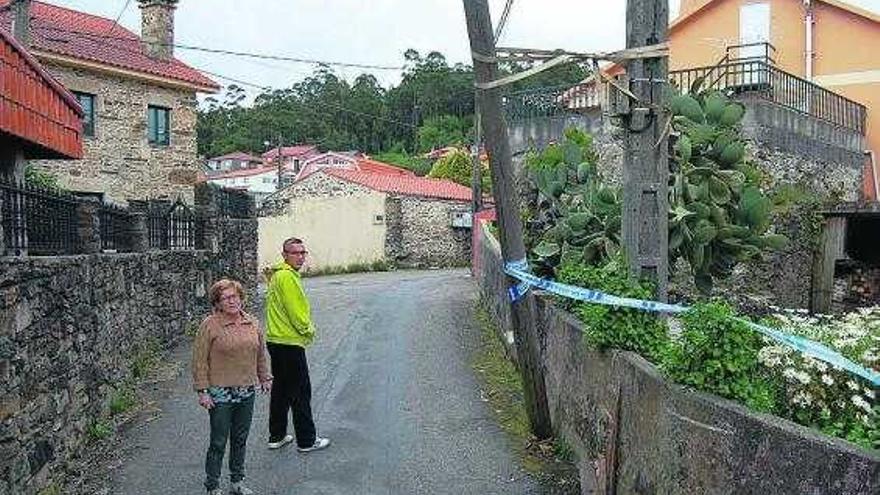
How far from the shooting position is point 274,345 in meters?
7.57

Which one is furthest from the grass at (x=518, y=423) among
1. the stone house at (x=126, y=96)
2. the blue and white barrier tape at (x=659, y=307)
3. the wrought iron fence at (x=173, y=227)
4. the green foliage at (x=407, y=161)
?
the green foliage at (x=407, y=161)

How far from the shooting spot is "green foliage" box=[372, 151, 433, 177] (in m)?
66.1

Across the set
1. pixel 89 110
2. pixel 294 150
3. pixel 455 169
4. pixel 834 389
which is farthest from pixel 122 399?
pixel 294 150

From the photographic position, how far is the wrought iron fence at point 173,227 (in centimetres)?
1389

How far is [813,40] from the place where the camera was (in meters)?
23.5

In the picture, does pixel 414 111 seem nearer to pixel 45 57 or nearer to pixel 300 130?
pixel 300 130

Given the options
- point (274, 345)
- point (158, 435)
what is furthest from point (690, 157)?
point (158, 435)

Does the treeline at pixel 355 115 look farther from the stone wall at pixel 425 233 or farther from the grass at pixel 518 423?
the grass at pixel 518 423

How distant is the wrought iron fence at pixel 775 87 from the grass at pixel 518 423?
6719mm

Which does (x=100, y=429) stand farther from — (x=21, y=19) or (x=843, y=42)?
(x=843, y=42)

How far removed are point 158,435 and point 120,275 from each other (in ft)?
9.50

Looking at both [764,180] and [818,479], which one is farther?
[764,180]

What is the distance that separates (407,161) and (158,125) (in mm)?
47607

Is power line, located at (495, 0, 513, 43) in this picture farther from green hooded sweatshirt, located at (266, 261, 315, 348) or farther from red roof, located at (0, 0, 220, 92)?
red roof, located at (0, 0, 220, 92)
